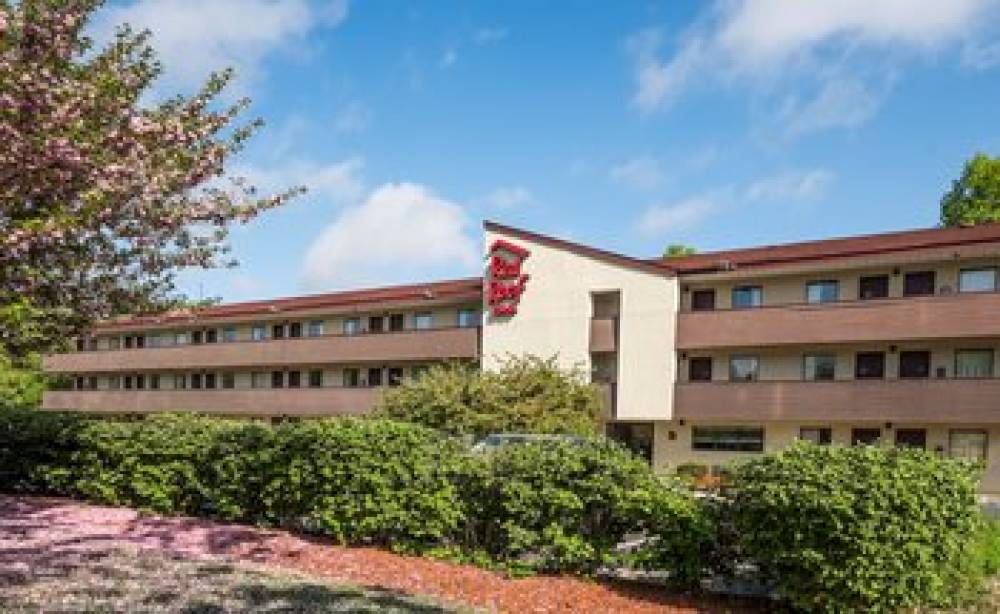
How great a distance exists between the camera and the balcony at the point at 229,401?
49.9m

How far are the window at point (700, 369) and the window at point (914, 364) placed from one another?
7732 millimetres

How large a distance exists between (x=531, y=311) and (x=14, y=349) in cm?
2842

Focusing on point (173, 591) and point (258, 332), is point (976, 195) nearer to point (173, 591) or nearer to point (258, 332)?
point (258, 332)

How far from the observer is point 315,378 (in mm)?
55844

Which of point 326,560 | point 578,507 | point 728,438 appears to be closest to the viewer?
point 578,507

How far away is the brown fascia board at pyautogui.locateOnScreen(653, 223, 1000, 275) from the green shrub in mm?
24277

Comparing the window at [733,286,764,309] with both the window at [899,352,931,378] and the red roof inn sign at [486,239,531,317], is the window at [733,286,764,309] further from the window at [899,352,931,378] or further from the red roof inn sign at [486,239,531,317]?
the red roof inn sign at [486,239,531,317]

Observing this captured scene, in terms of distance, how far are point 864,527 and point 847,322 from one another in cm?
2592

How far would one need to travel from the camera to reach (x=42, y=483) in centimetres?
2077

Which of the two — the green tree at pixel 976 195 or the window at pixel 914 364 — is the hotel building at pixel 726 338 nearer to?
the window at pixel 914 364

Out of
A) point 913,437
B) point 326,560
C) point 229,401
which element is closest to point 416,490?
point 326,560

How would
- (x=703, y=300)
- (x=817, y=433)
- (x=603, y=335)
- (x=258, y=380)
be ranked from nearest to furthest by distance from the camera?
(x=817, y=433), (x=703, y=300), (x=603, y=335), (x=258, y=380)

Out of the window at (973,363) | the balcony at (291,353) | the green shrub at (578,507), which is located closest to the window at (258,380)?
the balcony at (291,353)

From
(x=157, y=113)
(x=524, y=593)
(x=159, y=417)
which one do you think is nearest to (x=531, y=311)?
(x=159, y=417)
